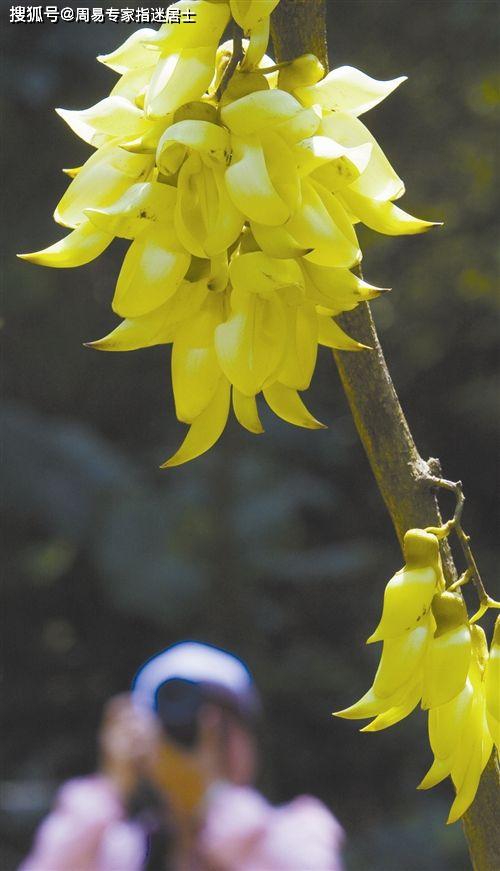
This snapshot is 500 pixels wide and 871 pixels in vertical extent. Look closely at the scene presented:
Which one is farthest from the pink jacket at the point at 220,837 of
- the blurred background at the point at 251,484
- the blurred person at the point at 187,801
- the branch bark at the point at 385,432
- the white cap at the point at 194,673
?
the branch bark at the point at 385,432

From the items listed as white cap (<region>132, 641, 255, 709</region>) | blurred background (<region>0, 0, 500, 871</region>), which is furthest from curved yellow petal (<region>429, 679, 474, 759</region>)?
blurred background (<region>0, 0, 500, 871</region>)

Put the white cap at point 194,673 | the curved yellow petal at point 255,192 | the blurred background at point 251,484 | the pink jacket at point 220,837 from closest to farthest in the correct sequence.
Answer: the curved yellow petal at point 255,192, the pink jacket at point 220,837, the white cap at point 194,673, the blurred background at point 251,484

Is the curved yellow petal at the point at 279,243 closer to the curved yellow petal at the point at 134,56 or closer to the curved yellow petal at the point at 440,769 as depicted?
the curved yellow petal at the point at 134,56

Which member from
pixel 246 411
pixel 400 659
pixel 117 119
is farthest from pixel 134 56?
pixel 400 659

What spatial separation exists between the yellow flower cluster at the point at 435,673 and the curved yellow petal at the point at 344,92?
16cm

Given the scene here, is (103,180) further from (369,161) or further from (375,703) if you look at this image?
(375,703)

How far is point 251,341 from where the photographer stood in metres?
0.42

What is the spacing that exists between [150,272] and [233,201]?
39mm

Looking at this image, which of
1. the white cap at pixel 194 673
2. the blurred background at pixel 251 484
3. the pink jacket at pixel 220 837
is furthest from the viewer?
the blurred background at pixel 251 484

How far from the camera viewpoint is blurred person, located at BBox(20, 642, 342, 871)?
173 centimetres


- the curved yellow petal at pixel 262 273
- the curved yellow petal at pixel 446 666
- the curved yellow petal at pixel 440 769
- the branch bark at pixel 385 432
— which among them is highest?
the curved yellow petal at pixel 262 273

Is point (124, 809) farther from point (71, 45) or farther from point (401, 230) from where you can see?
point (71, 45)

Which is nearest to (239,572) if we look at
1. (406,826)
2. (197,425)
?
(406,826)

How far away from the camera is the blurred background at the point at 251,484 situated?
307 centimetres
